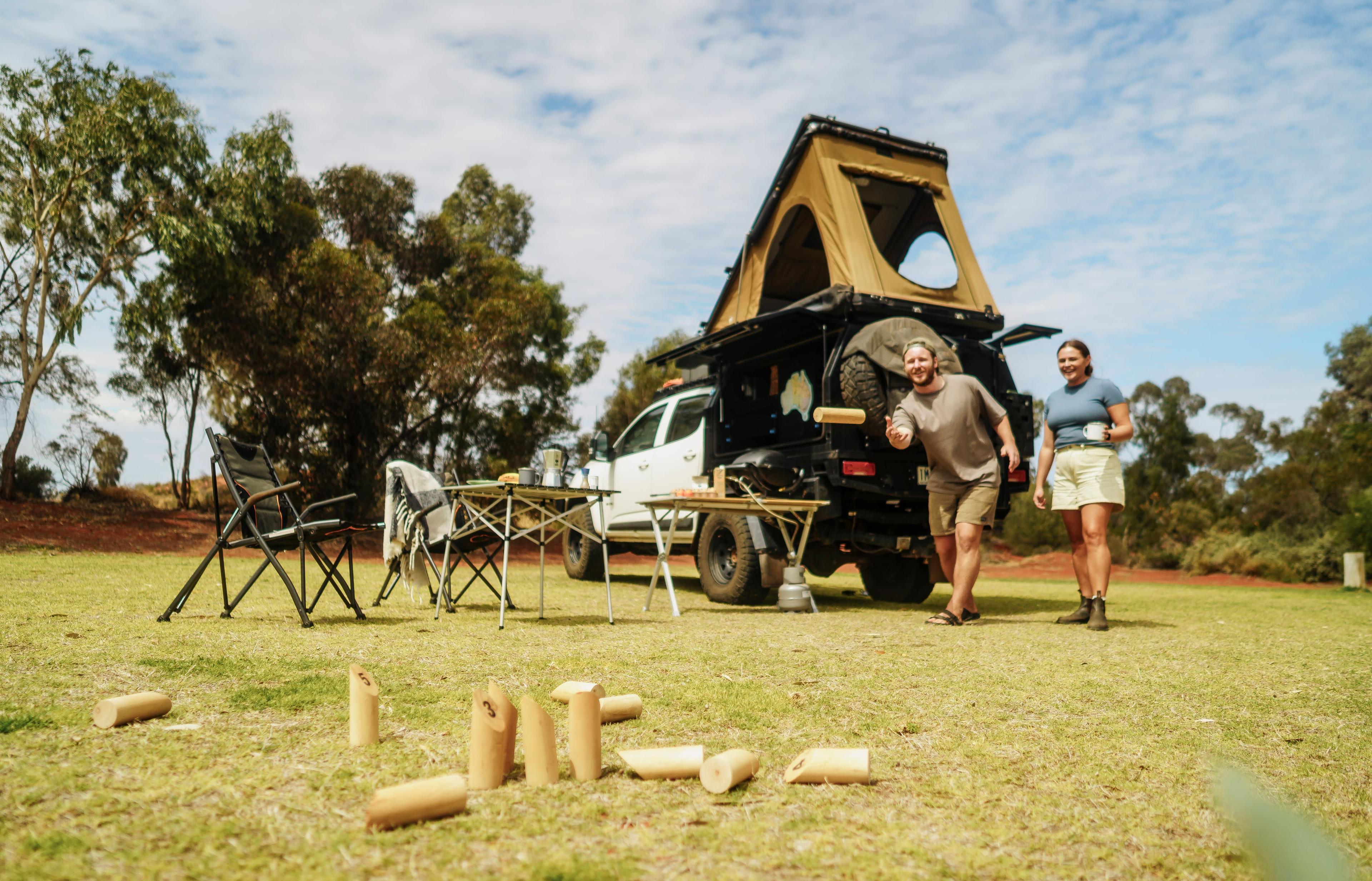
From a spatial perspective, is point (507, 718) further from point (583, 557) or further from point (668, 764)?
point (583, 557)

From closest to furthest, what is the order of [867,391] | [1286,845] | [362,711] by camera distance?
[1286,845], [362,711], [867,391]

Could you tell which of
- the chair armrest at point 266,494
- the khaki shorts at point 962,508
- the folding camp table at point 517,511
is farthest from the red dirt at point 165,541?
the chair armrest at point 266,494

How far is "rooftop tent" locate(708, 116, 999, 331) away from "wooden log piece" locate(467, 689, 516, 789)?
5.31m

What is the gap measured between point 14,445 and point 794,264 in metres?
14.7

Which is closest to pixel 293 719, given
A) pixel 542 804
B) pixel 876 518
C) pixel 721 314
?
pixel 542 804

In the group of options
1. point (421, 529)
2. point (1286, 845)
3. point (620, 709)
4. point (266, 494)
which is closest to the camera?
point (1286, 845)

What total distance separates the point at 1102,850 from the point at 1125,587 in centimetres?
1052

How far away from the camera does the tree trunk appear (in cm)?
1577

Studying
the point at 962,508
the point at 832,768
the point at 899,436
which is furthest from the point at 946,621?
the point at 832,768

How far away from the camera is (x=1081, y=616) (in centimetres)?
582

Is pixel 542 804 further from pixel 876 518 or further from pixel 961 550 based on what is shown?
pixel 876 518

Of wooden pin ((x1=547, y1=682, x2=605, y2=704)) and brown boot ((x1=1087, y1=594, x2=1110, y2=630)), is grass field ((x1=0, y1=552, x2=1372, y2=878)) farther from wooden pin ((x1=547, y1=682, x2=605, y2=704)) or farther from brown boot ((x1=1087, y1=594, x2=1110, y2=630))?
brown boot ((x1=1087, y1=594, x2=1110, y2=630))

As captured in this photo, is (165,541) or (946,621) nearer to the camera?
(946,621)

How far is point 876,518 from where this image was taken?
22.2ft
